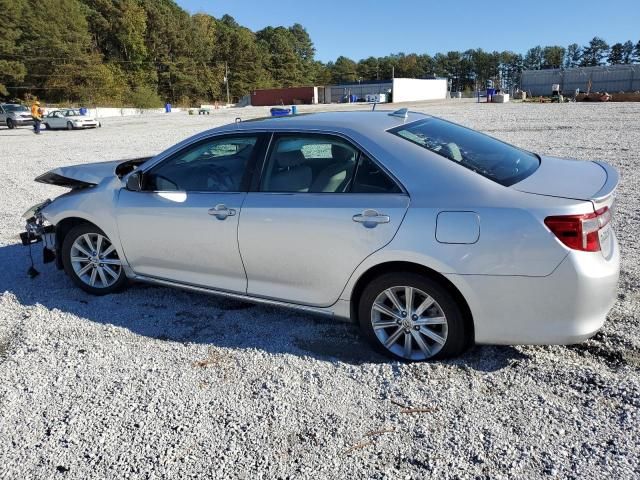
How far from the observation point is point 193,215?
4031 mm

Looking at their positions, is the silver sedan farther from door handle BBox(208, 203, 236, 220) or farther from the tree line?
the tree line

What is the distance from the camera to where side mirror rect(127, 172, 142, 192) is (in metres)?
4.36

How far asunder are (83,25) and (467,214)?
98540mm

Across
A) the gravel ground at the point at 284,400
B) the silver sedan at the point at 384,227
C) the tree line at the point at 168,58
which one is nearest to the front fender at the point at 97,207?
the silver sedan at the point at 384,227

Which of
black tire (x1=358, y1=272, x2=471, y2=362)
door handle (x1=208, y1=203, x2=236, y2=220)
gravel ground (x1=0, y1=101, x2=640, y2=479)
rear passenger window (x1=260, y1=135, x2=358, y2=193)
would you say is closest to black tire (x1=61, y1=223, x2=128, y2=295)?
gravel ground (x1=0, y1=101, x2=640, y2=479)

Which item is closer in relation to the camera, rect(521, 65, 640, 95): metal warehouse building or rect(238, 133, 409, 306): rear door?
rect(238, 133, 409, 306): rear door

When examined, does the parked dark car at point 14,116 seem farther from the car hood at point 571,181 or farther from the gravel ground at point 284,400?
the car hood at point 571,181

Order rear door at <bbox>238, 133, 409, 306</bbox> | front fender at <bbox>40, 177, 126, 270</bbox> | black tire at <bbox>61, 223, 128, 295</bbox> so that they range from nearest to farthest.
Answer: rear door at <bbox>238, 133, 409, 306</bbox>
front fender at <bbox>40, 177, 126, 270</bbox>
black tire at <bbox>61, 223, 128, 295</bbox>

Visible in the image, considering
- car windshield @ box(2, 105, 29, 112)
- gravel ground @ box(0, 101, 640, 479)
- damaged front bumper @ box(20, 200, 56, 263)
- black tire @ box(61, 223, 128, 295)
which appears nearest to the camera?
gravel ground @ box(0, 101, 640, 479)

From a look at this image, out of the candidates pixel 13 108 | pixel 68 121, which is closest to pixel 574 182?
pixel 68 121

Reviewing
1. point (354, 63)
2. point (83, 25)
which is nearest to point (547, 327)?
point (83, 25)

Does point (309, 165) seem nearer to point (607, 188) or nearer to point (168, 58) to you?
point (607, 188)

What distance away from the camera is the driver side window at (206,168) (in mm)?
4004

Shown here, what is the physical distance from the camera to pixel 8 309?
4629mm
